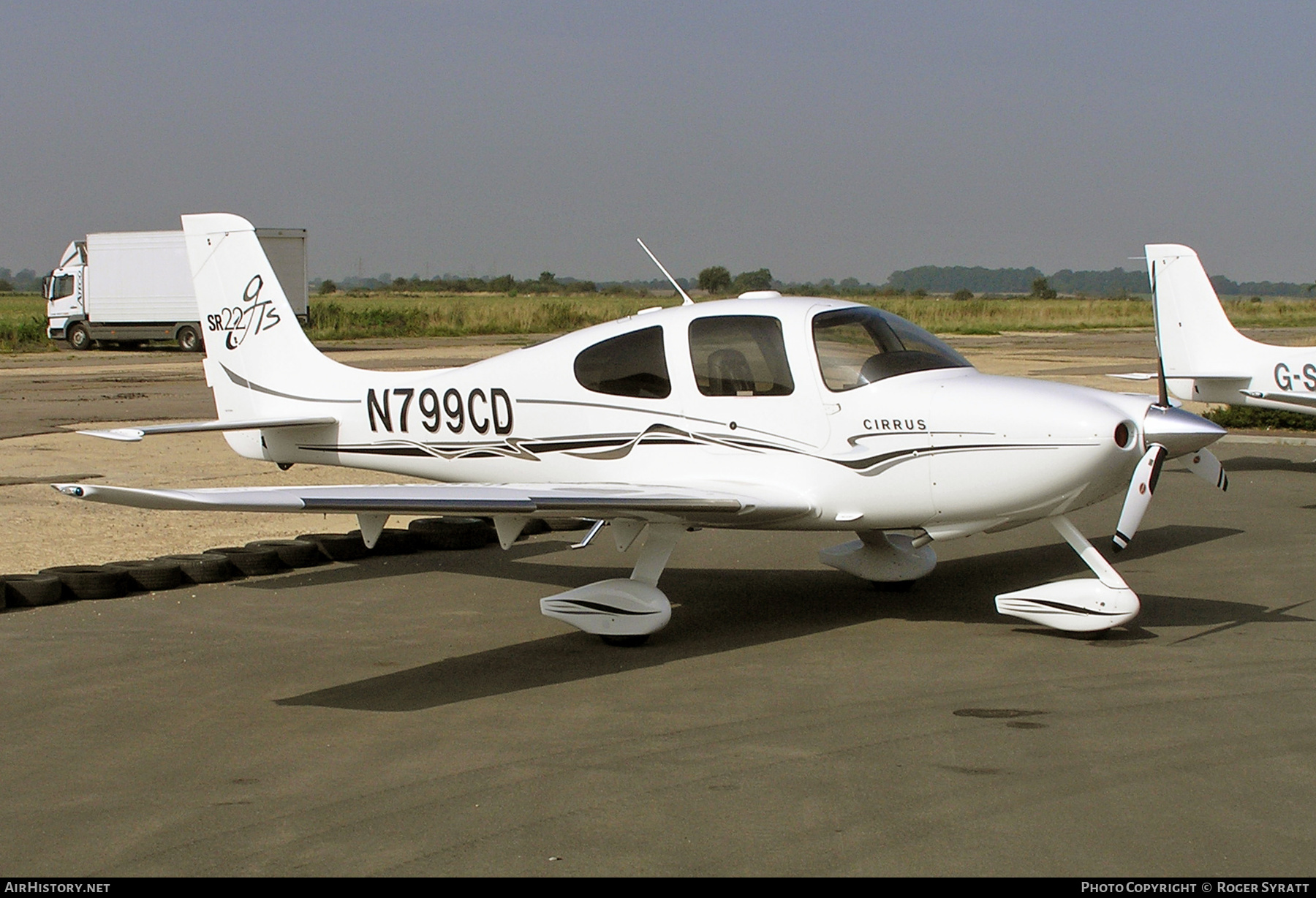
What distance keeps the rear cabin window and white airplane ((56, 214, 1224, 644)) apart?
0.04 ft

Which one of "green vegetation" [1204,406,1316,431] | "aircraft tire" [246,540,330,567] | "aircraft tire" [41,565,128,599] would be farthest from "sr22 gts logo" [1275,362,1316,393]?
"aircraft tire" [41,565,128,599]

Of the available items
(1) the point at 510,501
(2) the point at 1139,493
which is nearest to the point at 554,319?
(1) the point at 510,501

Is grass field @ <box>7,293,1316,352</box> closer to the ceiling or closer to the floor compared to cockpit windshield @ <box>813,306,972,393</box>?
closer to the floor

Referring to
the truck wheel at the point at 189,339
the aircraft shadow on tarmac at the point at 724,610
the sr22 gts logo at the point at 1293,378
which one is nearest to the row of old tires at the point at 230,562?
the aircraft shadow on tarmac at the point at 724,610

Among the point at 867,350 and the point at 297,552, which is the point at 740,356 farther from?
the point at 297,552

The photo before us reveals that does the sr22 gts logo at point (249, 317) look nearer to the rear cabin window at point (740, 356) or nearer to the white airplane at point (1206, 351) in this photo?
the rear cabin window at point (740, 356)

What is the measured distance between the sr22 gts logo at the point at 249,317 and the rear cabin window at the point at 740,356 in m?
4.20

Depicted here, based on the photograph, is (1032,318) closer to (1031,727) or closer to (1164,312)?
(1164,312)

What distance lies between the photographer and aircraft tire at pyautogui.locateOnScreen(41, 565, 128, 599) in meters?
9.43

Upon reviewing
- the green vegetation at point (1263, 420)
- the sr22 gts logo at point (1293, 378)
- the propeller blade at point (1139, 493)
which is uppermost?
the sr22 gts logo at point (1293, 378)

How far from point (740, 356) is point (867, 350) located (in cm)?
86

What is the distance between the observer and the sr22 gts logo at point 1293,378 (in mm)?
15680

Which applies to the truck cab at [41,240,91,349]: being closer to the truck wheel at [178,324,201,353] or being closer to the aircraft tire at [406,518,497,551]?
the truck wheel at [178,324,201,353]
